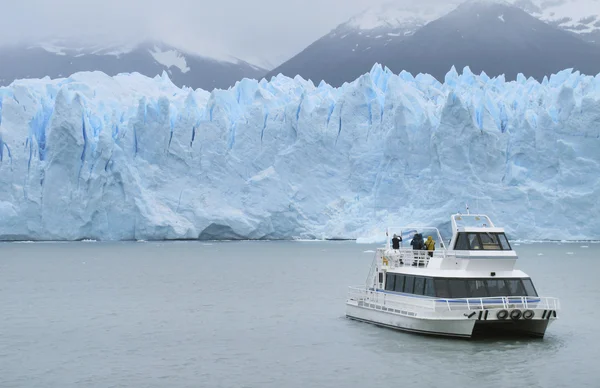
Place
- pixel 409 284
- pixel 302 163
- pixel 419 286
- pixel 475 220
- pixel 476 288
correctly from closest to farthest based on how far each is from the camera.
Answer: pixel 476 288, pixel 419 286, pixel 409 284, pixel 475 220, pixel 302 163

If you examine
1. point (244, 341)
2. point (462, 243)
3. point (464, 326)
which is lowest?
point (244, 341)

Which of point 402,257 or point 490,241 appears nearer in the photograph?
point 490,241

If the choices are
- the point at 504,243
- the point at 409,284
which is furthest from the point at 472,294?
the point at 409,284

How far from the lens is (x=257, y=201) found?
49.9 meters

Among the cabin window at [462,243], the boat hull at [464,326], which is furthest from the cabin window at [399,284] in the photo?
the cabin window at [462,243]

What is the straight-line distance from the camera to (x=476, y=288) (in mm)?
16781

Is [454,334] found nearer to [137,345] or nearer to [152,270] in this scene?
[137,345]

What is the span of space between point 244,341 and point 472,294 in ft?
17.3

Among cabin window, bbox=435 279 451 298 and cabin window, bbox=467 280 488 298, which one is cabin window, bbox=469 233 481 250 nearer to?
cabin window, bbox=467 280 488 298

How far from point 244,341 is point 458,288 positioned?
5014mm

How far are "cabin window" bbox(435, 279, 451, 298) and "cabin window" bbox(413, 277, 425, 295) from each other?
1.73 feet

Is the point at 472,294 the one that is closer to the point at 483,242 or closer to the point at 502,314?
the point at 502,314

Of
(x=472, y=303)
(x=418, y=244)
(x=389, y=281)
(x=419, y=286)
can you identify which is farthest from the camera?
(x=418, y=244)

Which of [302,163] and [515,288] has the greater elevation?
[302,163]
